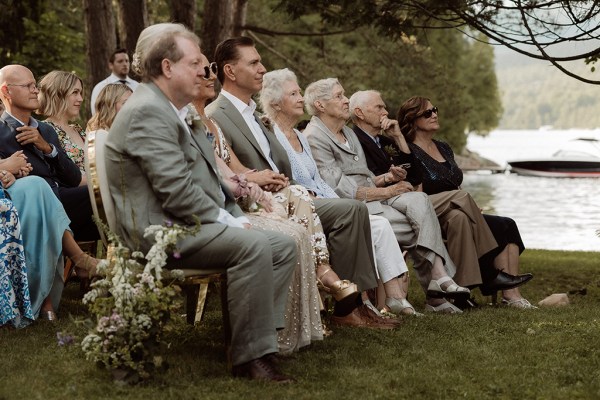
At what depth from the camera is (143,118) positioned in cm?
430

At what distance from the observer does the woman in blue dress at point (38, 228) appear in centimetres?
579

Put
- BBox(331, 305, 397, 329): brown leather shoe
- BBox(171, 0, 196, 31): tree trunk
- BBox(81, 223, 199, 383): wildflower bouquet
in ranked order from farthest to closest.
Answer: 1. BBox(171, 0, 196, 31): tree trunk
2. BBox(331, 305, 397, 329): brown leather shoe
3. BBox(81, 223, 199, 383): wildflower bouquet

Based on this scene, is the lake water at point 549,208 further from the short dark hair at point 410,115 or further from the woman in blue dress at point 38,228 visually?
the woman in blue dress at point 38,228

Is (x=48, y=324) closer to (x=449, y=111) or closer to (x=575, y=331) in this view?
(x=575, y=331)

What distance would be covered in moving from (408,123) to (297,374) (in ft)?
11.1

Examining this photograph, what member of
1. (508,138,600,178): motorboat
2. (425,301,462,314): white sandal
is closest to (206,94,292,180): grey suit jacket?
(425,301,462,314): white sandal

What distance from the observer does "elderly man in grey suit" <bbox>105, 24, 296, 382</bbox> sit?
169 inches

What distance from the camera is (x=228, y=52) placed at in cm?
604

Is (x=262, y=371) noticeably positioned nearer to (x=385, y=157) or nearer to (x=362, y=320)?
(x=362, y=320)

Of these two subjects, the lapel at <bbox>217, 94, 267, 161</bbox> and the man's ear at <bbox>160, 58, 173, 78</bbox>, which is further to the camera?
the lapel at <bbox>217, 94, 267, 161</bbox>

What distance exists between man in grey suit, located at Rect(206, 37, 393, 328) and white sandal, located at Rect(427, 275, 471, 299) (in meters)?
0.81

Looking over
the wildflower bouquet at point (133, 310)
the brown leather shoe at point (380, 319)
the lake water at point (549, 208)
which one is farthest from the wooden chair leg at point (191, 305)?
the lake water at point (549, 208)

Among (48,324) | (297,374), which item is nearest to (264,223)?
(297,374)

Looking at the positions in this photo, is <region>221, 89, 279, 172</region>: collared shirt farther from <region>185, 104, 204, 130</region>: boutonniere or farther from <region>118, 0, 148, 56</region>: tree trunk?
<region>118, 0, 148, 56</region>: tree trunk
